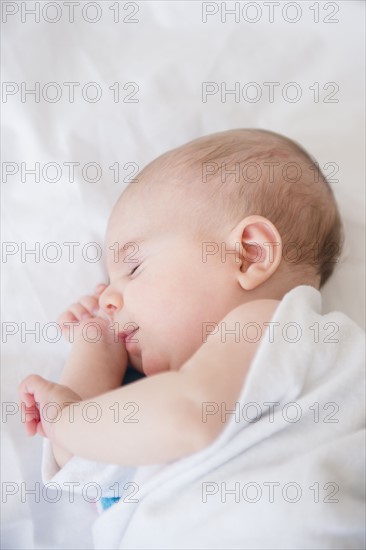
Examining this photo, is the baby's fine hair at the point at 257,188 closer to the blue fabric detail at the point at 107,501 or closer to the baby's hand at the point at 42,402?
the baby's hand at the point at 42,402

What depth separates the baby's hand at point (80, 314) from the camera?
1.25 metres

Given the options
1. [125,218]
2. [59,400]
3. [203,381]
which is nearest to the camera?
[203,381]

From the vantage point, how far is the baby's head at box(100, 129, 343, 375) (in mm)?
1067

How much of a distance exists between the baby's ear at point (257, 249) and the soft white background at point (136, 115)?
260 millimetres

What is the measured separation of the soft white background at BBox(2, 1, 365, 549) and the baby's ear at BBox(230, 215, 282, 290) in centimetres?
26

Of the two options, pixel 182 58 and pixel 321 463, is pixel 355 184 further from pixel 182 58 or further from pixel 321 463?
pixel 321 463

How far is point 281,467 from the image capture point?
0.92 metres

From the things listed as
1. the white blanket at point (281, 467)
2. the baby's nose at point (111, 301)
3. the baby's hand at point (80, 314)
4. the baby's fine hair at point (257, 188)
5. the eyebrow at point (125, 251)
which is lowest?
the white blanket at point (281, 467)

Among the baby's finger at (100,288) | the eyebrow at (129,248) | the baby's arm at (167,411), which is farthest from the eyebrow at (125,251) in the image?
the baby's arm at (167,411)

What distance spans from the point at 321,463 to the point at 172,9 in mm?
1065

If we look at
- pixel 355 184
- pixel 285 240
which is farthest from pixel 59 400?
pixel 355 184

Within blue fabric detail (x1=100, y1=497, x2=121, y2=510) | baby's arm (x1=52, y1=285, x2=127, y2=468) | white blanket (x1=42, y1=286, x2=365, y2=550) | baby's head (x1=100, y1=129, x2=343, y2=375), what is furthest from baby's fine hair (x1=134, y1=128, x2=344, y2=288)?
blue fabric detail (x1=100, y1=497, x2=121, y2=510)

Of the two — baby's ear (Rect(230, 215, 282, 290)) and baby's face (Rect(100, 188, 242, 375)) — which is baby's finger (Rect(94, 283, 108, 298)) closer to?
baby's face (Rect(100, 188, 242, 375))

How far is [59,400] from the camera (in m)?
1.05
